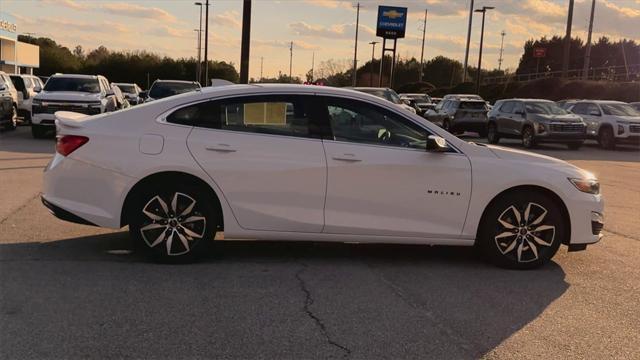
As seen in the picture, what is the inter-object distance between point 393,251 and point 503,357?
8.75ft

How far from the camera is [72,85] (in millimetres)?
19266

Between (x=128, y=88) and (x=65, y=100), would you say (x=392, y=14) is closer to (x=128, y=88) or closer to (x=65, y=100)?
(x=128, y=88)

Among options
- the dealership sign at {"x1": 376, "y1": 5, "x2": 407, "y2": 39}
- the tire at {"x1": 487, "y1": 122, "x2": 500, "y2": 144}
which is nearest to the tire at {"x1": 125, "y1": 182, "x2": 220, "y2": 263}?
the tire at {"x1": 487, "y1": 122, "x2": 500, "y2": 144}

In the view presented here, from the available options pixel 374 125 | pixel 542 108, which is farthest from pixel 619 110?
pixel 374 125

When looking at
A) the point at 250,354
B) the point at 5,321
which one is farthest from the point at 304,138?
the point at 5,321

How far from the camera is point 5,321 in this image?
4266mm

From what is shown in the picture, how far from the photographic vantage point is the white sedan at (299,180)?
557cm

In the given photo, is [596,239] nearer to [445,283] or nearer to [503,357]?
[445,283]

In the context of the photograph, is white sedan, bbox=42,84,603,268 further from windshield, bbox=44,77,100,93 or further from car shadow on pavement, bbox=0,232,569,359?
windshield, bbox=44,77,100,93

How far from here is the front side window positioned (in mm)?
5781

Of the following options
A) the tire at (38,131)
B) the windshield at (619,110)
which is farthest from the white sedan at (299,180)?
the windshield at (619,110)

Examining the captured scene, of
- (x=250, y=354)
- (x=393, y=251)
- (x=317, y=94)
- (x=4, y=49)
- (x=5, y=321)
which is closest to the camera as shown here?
(x=250, y=354)

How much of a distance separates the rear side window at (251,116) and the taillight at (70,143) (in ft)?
2.64

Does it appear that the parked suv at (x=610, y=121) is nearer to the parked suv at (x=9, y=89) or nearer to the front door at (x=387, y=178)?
the front door at (x=387, y=178)
